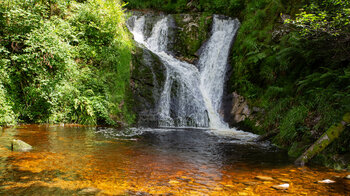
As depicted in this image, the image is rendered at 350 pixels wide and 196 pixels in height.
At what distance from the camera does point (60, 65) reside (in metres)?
8.39

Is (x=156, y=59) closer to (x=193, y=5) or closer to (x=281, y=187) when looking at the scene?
(x=193, y=5)

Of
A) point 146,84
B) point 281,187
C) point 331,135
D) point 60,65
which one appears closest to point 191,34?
point 146,84

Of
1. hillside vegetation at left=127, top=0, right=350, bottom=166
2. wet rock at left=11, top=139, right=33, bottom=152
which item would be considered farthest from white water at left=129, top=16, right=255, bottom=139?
wet rock at left=11, top=139, right=33, bottom=152

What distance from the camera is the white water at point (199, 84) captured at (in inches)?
457

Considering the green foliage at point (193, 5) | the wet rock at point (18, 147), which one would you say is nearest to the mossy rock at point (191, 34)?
the green foliage at point (193, 5)

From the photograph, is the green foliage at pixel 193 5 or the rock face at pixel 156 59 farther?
the green foliage at pixel 193 5

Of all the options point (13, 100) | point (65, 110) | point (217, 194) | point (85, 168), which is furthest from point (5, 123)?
point (217, 194)

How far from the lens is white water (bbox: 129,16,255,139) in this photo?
11609 mm

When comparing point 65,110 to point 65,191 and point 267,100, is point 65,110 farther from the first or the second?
point 267,100

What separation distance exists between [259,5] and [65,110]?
11874mm

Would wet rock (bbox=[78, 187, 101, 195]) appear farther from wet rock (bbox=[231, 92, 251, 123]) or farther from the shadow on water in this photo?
wet rock (bbox=[231, 92, 251, 123])

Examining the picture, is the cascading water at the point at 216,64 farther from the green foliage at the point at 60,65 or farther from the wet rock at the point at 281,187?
the wet rock at the point at 281,187

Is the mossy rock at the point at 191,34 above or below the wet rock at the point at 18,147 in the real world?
above

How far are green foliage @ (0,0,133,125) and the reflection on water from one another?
324 cm
